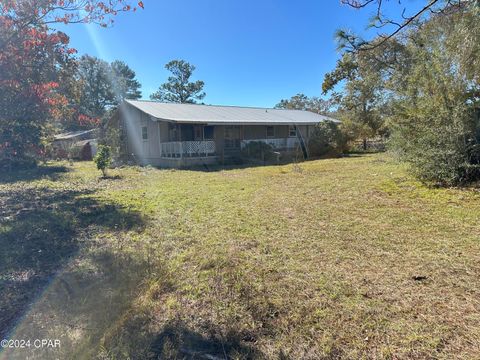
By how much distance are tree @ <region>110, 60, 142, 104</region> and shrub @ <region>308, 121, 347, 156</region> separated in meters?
36.8

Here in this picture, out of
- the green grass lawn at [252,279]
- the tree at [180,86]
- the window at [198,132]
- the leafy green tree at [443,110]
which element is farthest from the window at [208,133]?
the tree at [180,86]

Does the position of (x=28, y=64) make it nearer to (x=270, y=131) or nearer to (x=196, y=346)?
(x=196, y=346)

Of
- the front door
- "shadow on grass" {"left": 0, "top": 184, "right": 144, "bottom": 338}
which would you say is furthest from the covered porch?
"shadow on grass" {"left": 0, "top": 184, "right": 144, "bottom": 338}

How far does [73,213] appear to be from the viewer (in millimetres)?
6473

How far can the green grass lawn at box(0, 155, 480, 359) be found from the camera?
2.33m

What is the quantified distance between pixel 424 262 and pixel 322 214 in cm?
234

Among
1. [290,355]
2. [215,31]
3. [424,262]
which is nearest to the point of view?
[290,355]

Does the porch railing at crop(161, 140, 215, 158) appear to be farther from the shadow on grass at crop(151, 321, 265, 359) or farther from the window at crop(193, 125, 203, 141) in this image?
the shadow on grass at crop(151, 321, 265, 359)

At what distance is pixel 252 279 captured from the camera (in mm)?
3299

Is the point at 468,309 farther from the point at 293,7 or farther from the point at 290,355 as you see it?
the point at 293,7

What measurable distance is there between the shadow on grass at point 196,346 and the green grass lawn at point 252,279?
1 cm

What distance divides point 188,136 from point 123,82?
35.6 meters

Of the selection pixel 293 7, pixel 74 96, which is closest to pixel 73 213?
pixel 74 96

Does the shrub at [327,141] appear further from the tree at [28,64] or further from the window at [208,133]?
the tree at [28,64]
